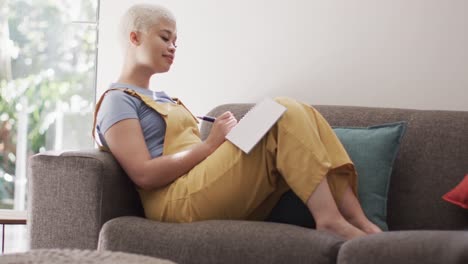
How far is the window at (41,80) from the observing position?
11.6ft

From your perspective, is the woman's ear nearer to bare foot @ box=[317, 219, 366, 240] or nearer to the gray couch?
the gray couch

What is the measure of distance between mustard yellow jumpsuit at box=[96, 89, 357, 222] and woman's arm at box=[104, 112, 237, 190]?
0.11 ft

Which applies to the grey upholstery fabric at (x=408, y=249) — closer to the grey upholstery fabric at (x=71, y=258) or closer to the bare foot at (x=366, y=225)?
the bare foot at (x=366, y=225)

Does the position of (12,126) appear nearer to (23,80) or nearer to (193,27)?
(23,80)

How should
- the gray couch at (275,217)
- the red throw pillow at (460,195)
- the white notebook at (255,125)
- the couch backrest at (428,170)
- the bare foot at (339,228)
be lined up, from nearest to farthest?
1. the gray couch at (275,217)
2. the bare foot at (339,228)
3. the white notebook at (255,125)
4. the red throw pillow at (460,195)
5. the couch backrest at (428,170)

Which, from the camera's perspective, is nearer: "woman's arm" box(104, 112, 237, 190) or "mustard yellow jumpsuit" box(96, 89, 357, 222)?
"mustard yellow jumpsuit" box(96, 89, 357, 222)

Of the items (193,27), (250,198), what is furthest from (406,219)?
(193,27)

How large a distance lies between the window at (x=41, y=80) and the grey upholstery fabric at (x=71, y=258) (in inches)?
81.3

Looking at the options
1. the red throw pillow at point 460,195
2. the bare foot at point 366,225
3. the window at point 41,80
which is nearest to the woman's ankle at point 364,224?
the bare foot at point 366,225

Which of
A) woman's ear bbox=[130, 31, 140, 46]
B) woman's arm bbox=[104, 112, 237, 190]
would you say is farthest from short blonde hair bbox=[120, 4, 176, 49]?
woman's arm bbox=[104, 112, 237, 190]

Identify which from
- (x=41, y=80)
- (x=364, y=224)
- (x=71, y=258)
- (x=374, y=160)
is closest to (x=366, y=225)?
(x=364, y=224)

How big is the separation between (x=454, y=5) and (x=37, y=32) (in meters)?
1.77

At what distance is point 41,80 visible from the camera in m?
3.54

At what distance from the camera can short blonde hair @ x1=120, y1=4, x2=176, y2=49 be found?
2.70 metres
